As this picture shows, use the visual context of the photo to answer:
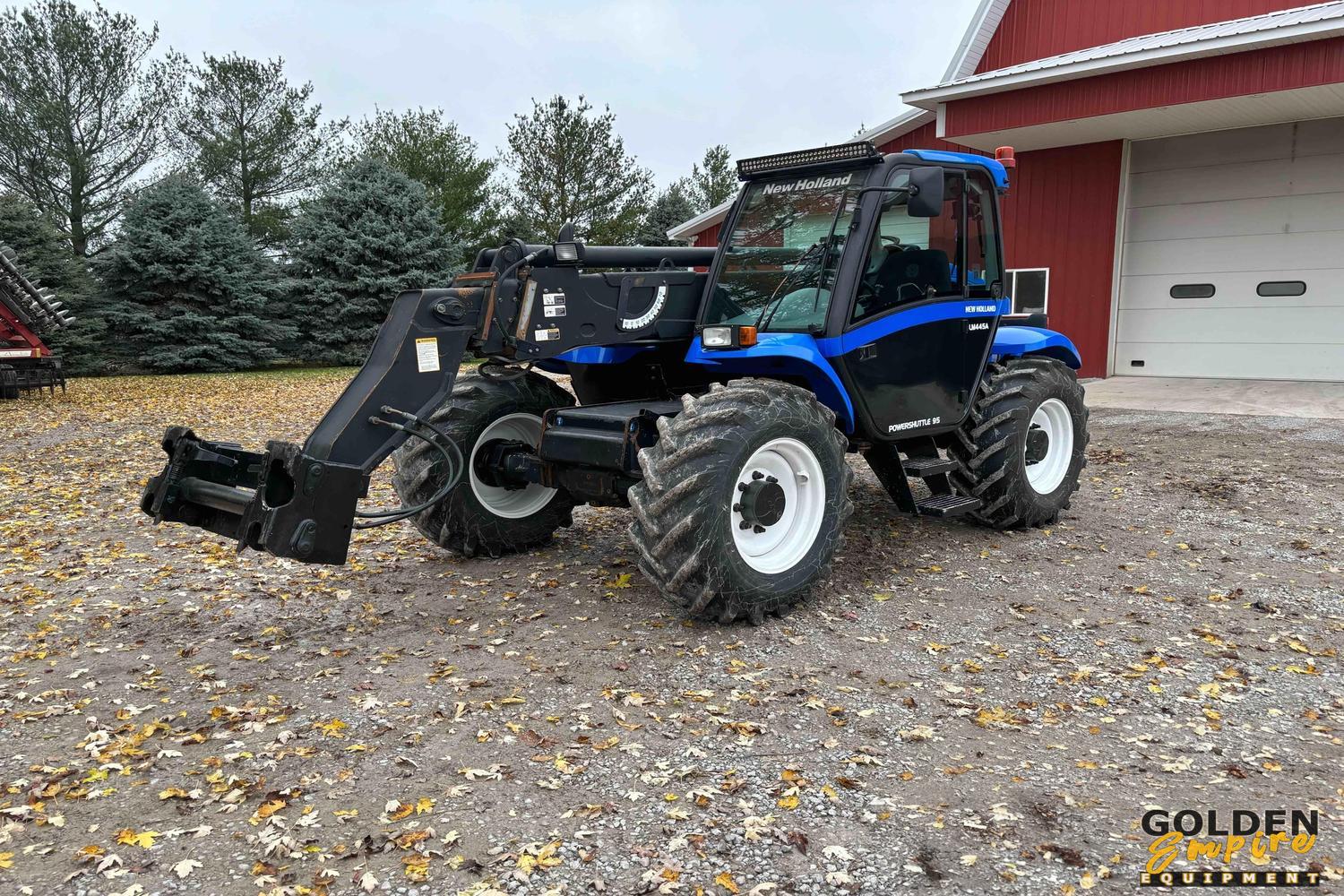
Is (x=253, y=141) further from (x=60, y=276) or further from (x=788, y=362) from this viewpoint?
(x=788, y=362)

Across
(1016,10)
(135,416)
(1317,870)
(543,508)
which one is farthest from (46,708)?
(1016,10)

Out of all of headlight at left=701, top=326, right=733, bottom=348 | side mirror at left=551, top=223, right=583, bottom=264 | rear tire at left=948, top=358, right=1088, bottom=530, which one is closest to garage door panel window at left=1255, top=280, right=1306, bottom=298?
rear tire at left=948, top=358, right=1088, bottom=530

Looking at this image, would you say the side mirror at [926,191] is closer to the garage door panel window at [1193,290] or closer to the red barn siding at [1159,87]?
the red barn siding at [1159,87]

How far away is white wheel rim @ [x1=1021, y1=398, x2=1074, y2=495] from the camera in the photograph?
720cm

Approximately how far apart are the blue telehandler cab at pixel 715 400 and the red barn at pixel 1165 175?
252 inches

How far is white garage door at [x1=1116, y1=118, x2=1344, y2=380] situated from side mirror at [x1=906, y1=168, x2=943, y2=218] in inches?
386

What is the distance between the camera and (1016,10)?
1493 cm

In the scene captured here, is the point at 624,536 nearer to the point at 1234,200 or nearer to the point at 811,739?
the point at 811,739

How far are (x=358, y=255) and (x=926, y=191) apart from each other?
20.0 m

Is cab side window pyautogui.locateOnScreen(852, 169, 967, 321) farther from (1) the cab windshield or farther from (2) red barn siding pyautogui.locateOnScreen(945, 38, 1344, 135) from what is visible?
(2) red barn siding pyautogui.locateOnScreen(945, 38, 1344, 135)

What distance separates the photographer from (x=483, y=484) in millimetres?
6164

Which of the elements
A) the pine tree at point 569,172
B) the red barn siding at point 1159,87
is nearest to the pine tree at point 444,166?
the pine tree at point 569,172

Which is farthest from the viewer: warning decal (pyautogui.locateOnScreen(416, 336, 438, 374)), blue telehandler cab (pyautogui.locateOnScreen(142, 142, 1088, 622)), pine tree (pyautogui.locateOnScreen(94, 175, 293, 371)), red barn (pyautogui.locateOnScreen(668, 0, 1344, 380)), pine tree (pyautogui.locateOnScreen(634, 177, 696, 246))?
pine tree (pyautogui.locateOnScreen(634, 177, 696, 246))

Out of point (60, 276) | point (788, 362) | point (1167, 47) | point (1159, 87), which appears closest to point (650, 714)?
point (788, 362)
